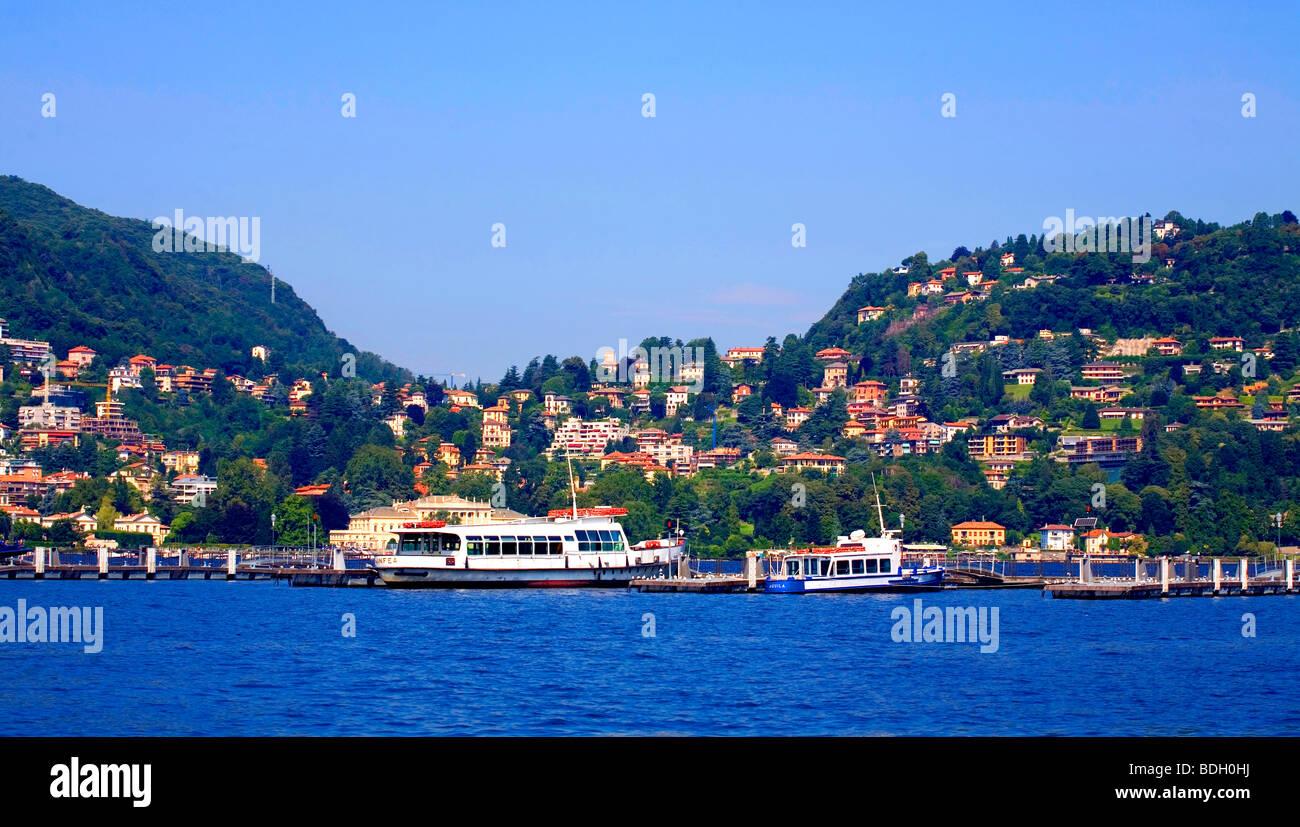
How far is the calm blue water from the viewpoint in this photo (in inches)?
1220

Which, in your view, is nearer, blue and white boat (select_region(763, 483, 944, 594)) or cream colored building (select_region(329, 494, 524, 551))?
blue and white boat (select_region(763, 483, 944, 594))

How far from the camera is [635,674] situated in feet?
129

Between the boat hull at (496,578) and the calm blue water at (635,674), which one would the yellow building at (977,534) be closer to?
the boat hull at (496,578)

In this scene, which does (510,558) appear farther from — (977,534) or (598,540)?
(977,534)

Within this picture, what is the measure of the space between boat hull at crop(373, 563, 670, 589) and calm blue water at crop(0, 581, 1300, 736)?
1219 centimetres

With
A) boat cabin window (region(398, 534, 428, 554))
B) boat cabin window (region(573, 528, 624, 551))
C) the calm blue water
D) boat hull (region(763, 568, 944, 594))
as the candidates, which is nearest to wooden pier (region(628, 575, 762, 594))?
boat hull (region(763, 568, 944, 594))

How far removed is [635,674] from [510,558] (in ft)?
129

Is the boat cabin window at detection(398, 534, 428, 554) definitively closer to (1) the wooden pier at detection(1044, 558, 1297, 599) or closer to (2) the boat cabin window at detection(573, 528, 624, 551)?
(2) the boat cabin window at detection(573, 528, 624, 551)

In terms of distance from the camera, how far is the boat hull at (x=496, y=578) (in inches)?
3056

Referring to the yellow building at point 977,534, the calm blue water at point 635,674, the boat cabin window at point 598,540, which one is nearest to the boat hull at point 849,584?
the calm blue water at point 635,674
